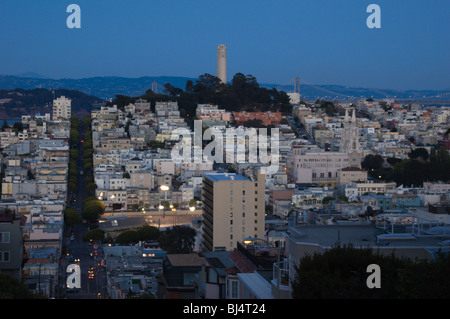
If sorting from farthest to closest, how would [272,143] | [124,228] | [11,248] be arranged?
[272,143] → [124,228] → [11,248]

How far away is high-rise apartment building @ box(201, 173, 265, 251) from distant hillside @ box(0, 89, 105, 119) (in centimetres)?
4845

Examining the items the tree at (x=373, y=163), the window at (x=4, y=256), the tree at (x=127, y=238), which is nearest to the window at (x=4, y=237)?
the window at (x=4, y=256)

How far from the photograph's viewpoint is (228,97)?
166 ft

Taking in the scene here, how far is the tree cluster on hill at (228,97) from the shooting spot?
165ft

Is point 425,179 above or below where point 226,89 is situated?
below

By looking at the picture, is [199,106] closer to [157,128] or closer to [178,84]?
[157,128]

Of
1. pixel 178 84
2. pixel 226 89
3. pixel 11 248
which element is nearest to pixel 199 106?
pixel 226 89

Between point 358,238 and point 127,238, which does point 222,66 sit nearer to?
point 127,238

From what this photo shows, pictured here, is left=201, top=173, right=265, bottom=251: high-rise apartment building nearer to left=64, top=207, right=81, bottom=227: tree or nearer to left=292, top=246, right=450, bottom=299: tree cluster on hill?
left=64, top=207, right=81, bottom=227: tree

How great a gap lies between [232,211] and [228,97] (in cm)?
3125

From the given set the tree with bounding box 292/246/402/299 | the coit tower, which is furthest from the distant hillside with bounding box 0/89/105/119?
the tree with bounding box 292/246/402/299

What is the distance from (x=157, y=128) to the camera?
44.8 metres

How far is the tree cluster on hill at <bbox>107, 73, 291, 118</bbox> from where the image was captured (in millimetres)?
50406
